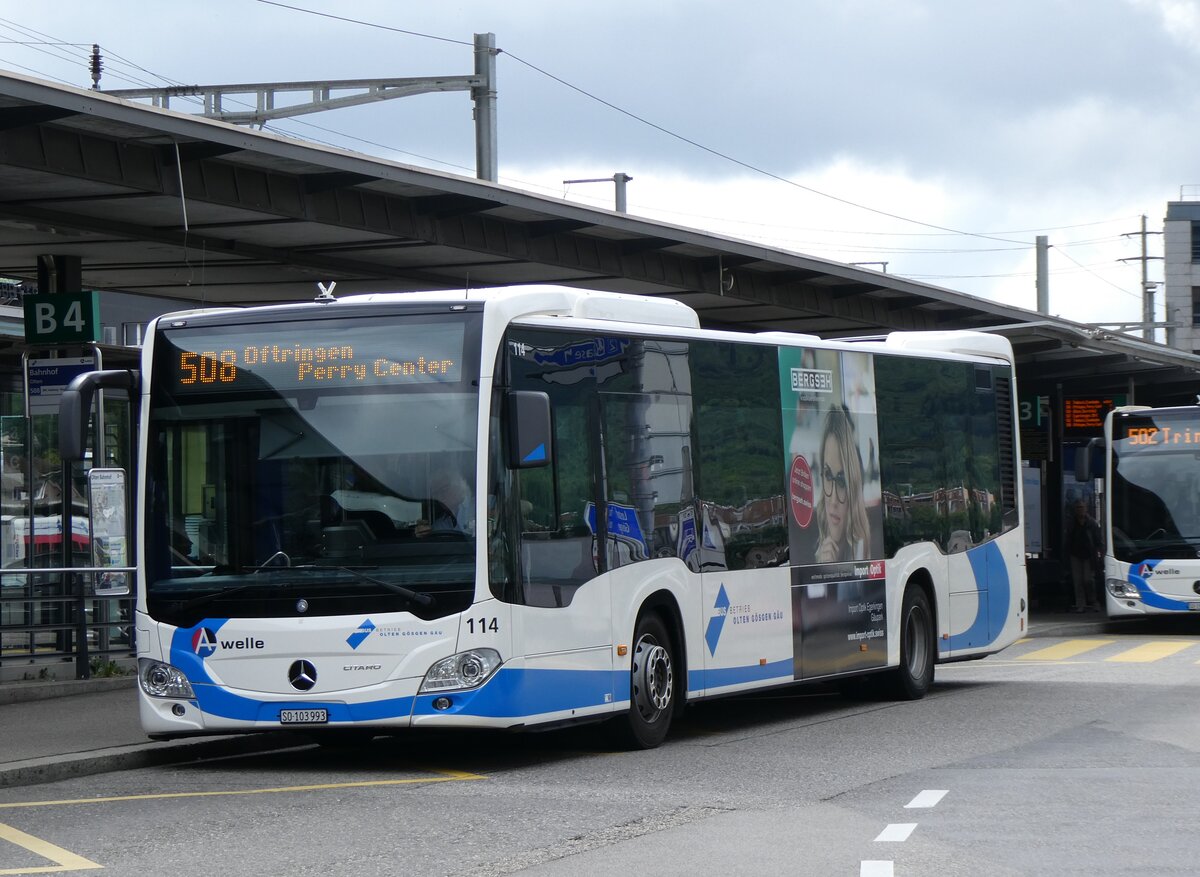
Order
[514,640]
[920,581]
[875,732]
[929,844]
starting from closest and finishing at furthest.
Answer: [929,844], [514,640], [875,732], [920,581]

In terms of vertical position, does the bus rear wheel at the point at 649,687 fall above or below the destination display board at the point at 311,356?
below

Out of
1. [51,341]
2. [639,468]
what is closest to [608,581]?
[639,468]

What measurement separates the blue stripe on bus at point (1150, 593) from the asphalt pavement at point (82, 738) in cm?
1520

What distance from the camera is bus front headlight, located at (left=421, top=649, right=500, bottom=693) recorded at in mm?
11375

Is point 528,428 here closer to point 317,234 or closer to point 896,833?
point 896,833

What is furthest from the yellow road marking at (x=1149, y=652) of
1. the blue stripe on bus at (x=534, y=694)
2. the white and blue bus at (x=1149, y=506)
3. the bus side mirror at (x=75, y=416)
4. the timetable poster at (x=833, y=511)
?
the bus side mirror at (x=75, y=416)

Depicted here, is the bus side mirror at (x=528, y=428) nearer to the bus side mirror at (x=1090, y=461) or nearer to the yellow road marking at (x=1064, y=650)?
the yellow road marking at (x=1064, y=650)

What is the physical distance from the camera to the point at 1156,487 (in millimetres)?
27578

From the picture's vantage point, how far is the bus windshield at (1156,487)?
89.6 ft

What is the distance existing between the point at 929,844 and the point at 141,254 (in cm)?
1335

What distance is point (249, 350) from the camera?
39.6ft

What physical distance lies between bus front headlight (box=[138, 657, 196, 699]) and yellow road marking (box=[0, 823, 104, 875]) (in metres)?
2.17

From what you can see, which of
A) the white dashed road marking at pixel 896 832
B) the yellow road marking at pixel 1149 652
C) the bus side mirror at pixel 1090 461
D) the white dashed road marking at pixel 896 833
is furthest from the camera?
the bus side mirror at pixel 1090 461

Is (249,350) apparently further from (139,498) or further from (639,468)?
(639,468)
